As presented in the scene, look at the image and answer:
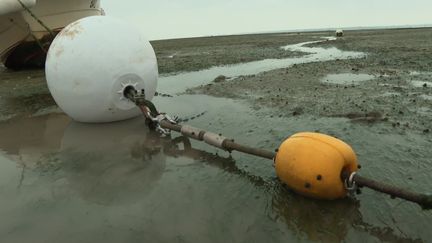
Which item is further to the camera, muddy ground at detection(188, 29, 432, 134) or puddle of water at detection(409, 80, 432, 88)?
puddle of water at detection(409, 80, 432, 88)

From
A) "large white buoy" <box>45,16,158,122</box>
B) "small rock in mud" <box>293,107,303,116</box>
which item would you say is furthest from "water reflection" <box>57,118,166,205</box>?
"small rock in mud" <box>293,107,303,116</box>

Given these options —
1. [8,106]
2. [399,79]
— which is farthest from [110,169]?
[399,79]

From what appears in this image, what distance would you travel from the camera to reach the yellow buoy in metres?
3.78

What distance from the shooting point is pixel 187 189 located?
4527 mm

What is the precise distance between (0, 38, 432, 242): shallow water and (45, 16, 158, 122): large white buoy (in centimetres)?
47

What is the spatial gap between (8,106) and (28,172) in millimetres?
5689

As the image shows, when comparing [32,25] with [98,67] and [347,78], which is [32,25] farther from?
[347,78]

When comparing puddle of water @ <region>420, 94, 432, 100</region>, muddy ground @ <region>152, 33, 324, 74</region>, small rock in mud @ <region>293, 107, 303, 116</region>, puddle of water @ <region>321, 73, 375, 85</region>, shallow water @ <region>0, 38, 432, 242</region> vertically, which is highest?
muddy ground @ <region>152, 33, 324, 74</region>

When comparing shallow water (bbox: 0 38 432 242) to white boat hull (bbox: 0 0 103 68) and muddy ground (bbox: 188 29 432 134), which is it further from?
white boat hull (bbox: 0 0 103 68)

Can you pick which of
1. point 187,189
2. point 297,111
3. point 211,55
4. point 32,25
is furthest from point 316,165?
point 211,55

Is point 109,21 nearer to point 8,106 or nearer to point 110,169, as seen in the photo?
point 110,169

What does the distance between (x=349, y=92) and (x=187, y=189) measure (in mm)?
5975

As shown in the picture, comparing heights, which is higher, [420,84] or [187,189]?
[420,84]

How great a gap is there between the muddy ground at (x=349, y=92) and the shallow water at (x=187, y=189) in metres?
0.66
